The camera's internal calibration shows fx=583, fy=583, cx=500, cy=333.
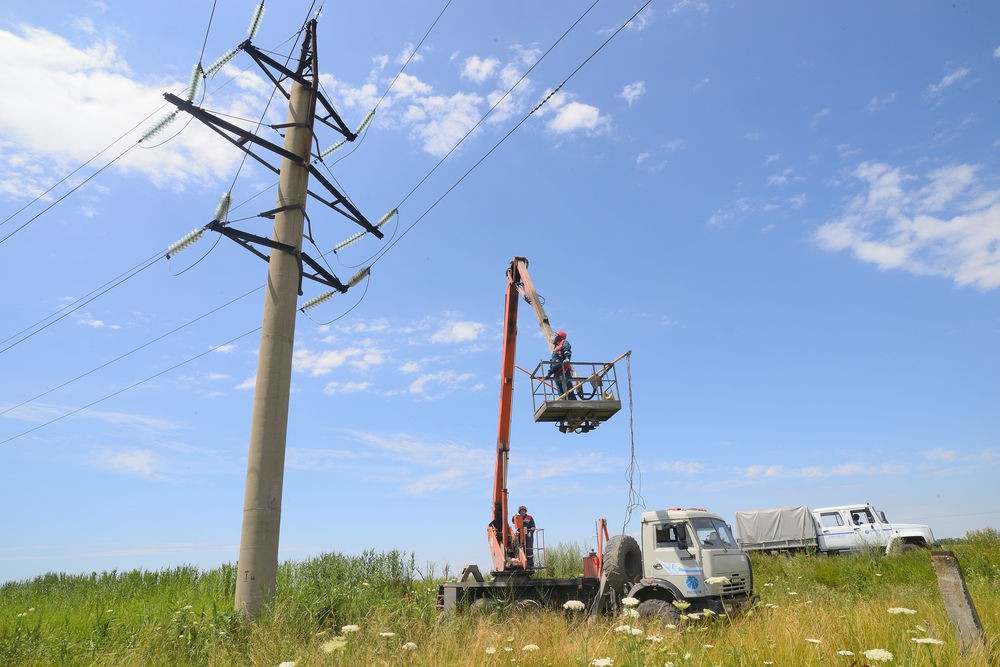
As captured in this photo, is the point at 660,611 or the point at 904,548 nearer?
the point at 660,611

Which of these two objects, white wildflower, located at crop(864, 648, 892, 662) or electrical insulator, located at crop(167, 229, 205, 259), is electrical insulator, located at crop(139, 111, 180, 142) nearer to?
electrical insulator, located at crop(167, 229, 205, 259)

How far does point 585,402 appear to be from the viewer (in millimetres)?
12125

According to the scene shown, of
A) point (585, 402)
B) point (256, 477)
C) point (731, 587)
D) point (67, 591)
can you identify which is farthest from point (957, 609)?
point (67, 591)

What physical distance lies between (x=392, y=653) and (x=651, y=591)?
639 cm

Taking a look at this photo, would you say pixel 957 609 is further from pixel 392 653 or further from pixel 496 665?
pixel 392 653

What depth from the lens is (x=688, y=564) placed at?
35.7 ft

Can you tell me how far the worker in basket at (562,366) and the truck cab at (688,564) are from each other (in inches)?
117

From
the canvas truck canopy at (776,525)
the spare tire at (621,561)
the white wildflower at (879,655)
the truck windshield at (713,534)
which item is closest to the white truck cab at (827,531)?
the canvas truck canopy at (776,525)

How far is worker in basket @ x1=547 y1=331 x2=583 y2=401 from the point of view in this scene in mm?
12508

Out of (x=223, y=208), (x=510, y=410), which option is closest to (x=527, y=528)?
(x=510, y=410)

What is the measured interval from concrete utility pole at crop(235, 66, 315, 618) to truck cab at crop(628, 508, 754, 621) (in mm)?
6228

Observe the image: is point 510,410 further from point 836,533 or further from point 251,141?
point 836,533

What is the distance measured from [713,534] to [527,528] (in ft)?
14.3

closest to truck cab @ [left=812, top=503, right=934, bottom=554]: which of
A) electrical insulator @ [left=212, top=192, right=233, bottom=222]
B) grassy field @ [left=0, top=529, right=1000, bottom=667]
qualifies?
grassy field @ [left=0, top=529, right=1000, bottom=667]
